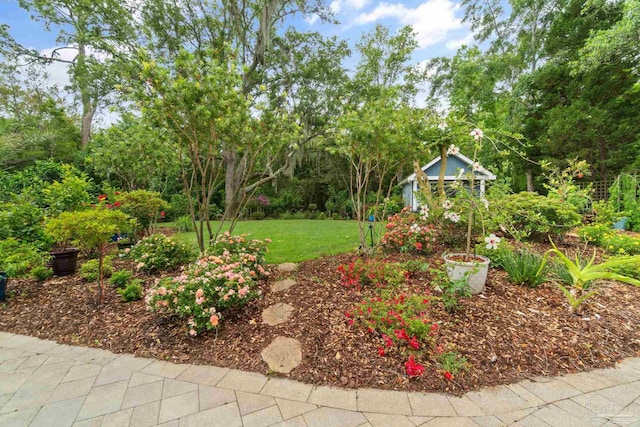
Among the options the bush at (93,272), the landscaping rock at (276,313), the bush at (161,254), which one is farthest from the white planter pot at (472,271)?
the bush at (93,272)

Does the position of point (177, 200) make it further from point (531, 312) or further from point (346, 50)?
point (531, 312)

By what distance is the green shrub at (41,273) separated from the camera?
11.0 ft

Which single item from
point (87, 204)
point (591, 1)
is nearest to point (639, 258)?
point (87, 204)

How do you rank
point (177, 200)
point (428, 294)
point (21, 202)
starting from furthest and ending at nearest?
point (177, 200) → point (21, 202) → point (428, 294)

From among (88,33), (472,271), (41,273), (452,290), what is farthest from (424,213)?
(88,33)

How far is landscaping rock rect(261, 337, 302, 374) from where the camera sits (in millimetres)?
1855

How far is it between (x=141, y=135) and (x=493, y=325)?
18.5ft

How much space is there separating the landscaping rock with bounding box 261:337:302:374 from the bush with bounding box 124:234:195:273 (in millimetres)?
2474

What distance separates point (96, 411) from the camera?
4.94 feet

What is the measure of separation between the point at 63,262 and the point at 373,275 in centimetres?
435

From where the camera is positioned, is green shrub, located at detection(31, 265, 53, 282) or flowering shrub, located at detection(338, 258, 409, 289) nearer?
flowering shrub, located at detection(338, 258, 409, 289)

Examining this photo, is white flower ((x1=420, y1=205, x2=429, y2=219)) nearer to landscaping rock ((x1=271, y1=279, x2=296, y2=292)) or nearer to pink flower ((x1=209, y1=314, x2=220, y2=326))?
landscaping rock ((x1=271, y1=279, x2=296, y2=292))

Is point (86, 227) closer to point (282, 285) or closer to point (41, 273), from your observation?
point (41, 273)

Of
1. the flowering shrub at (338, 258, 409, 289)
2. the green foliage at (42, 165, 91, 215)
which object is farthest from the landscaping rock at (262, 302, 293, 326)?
the green foliage at (42, 165, 91, 215)
